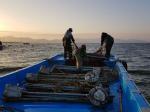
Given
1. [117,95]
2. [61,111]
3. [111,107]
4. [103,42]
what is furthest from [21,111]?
[103,42]

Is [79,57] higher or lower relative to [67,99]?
higher

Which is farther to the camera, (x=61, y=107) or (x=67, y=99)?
(x=67, y=99)

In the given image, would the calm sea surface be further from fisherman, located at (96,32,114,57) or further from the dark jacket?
the dark jacket

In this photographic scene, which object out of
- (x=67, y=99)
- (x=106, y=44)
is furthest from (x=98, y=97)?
(x=106, y=44)

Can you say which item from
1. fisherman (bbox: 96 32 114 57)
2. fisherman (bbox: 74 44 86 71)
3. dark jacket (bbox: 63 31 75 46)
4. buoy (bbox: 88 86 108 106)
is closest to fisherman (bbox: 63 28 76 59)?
dark jacket (bbox: 63 31 75 46)

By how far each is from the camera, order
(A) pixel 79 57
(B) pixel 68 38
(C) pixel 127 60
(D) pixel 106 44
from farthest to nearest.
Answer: (C) pixel 127 60, (B) pixel 68 38, (D) pixel 106 44, (A) pixel 79 57

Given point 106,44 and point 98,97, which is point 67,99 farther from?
point 106,44

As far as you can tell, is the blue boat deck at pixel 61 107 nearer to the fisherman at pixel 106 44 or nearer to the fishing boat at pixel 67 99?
the fishing boat at pixel 67 99

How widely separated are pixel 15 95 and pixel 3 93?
0.88 ft

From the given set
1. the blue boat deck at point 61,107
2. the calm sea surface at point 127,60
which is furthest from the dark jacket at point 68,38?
the blue boat deck at point 61,107

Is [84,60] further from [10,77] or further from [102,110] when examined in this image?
[102,110]

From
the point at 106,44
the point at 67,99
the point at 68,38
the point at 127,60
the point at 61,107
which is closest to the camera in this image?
the point at 61,107

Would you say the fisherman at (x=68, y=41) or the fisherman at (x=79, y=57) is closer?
the fisherman at (x=79, y=57)

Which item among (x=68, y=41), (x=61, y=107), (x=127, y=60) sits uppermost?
(x=68, y=41)
